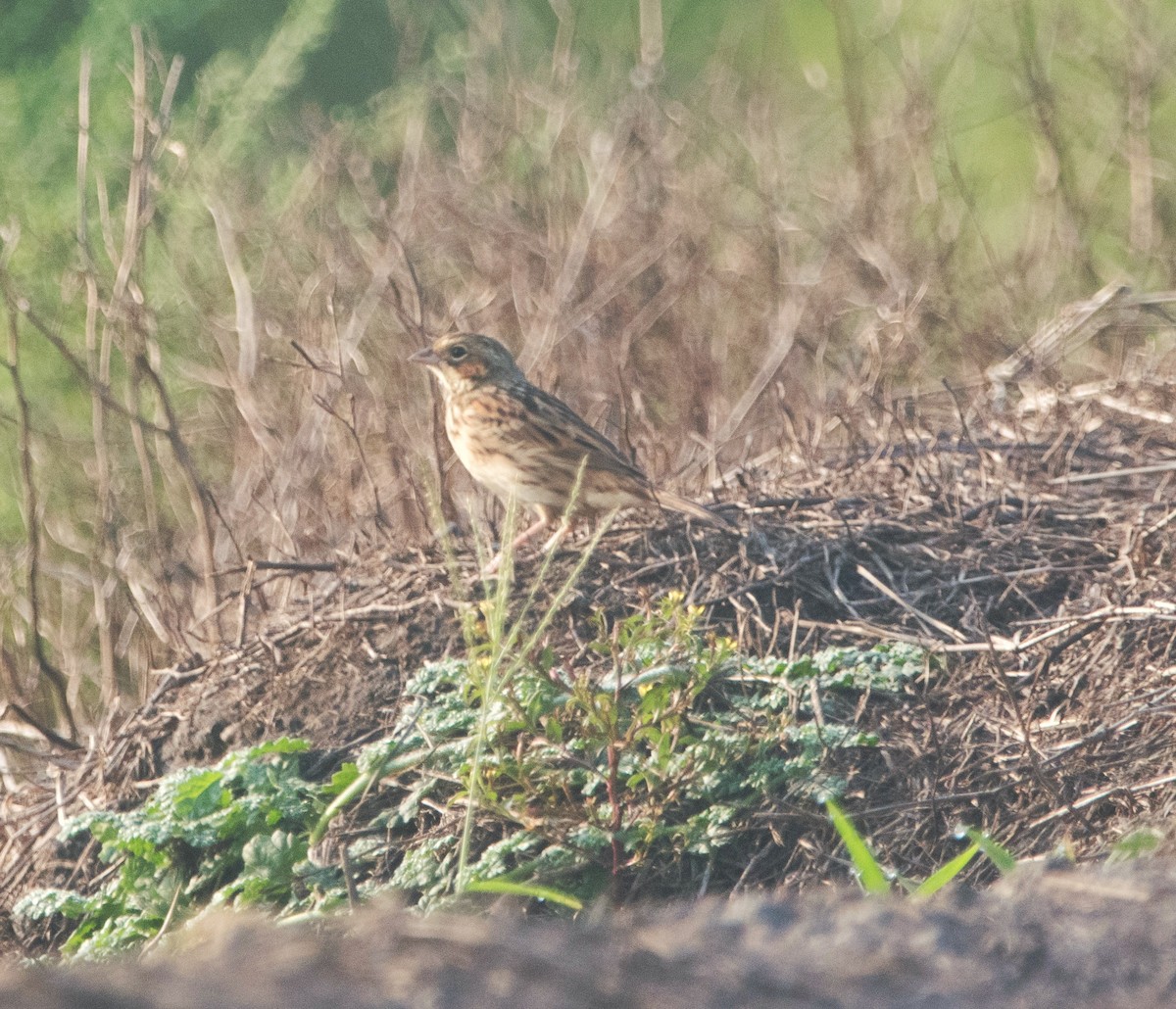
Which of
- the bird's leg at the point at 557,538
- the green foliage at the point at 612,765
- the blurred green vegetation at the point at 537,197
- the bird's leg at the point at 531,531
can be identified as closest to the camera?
the green foliage at the point at 612,765

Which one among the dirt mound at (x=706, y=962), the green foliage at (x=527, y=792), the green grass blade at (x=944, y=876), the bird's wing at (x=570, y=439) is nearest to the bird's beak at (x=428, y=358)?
the bird's wing at (x=570, y=439)

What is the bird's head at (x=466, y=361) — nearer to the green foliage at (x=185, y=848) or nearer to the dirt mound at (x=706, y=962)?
the green foliage at (x=185, y=848)

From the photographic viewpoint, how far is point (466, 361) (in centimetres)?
696

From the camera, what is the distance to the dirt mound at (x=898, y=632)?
15.5 feet

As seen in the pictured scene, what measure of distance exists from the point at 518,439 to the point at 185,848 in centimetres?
237

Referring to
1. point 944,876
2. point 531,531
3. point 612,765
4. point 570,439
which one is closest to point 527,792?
point 612,765

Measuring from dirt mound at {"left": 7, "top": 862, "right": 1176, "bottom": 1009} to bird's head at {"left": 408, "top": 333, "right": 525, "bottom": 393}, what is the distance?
4264 mm

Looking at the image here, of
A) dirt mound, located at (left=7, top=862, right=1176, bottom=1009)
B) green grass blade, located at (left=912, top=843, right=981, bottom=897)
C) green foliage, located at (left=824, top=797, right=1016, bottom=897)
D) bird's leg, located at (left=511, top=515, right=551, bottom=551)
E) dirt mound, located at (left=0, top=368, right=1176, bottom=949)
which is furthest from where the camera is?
bird's leg, located at (left=511, top=515, right=551, bottom=551)

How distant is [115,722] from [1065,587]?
3329mm

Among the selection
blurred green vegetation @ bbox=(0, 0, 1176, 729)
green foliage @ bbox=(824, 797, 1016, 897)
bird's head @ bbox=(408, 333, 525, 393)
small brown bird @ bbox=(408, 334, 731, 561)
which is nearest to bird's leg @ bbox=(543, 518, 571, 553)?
small brown bird @ bbox=(408, 334, 731, 561)

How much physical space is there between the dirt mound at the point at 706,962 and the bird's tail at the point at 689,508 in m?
3.21

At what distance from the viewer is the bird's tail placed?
607cm

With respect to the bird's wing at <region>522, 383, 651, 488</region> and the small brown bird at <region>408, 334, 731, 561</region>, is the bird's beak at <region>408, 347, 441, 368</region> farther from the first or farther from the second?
the bird's wing at <region>522, 383, 651, 488</region>

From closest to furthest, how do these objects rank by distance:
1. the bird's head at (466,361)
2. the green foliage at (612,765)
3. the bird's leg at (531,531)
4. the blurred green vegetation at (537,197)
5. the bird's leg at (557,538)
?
1. the green foliage at (612,765)
2. the bird's leg at (557,538)
3. the bird's leg at (531,531)
4. the bird's head at (466,361)
5. the blurred green vegetation at (537,197)
